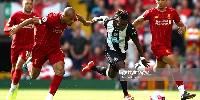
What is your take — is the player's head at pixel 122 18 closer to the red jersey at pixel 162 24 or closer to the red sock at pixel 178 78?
the red jersey at pixel 162 24

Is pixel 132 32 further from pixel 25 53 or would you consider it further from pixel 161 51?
pixel 25 53

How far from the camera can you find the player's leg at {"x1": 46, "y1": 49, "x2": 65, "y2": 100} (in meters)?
11.2

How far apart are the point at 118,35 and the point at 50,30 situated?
5.48 feet

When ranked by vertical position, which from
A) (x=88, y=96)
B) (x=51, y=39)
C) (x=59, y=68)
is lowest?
(x=88, y=96)

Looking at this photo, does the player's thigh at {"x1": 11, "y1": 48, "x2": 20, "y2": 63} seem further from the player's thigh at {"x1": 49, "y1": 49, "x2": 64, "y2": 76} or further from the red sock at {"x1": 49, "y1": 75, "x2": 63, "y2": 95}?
the red sock at {"x1": 49, "y1": 75, "x2": 63, "y2": 95}

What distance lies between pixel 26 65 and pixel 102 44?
694cm

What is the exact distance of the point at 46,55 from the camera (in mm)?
12188

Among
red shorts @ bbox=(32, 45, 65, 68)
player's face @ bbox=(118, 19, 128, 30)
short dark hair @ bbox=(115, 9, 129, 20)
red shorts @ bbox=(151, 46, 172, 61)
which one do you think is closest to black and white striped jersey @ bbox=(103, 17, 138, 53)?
player's face @ bbox=(118, 19, 128, 30)

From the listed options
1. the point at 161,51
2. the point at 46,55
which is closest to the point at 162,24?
the point at 161,51

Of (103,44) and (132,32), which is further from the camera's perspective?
(103,44)

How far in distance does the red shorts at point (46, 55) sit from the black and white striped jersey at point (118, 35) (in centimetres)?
130

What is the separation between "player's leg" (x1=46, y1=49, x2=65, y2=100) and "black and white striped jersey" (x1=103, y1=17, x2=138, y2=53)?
1.36m

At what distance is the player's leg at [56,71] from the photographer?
11.2m

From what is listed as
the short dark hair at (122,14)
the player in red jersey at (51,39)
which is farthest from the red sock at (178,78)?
the player in red jersey at (51,39)
